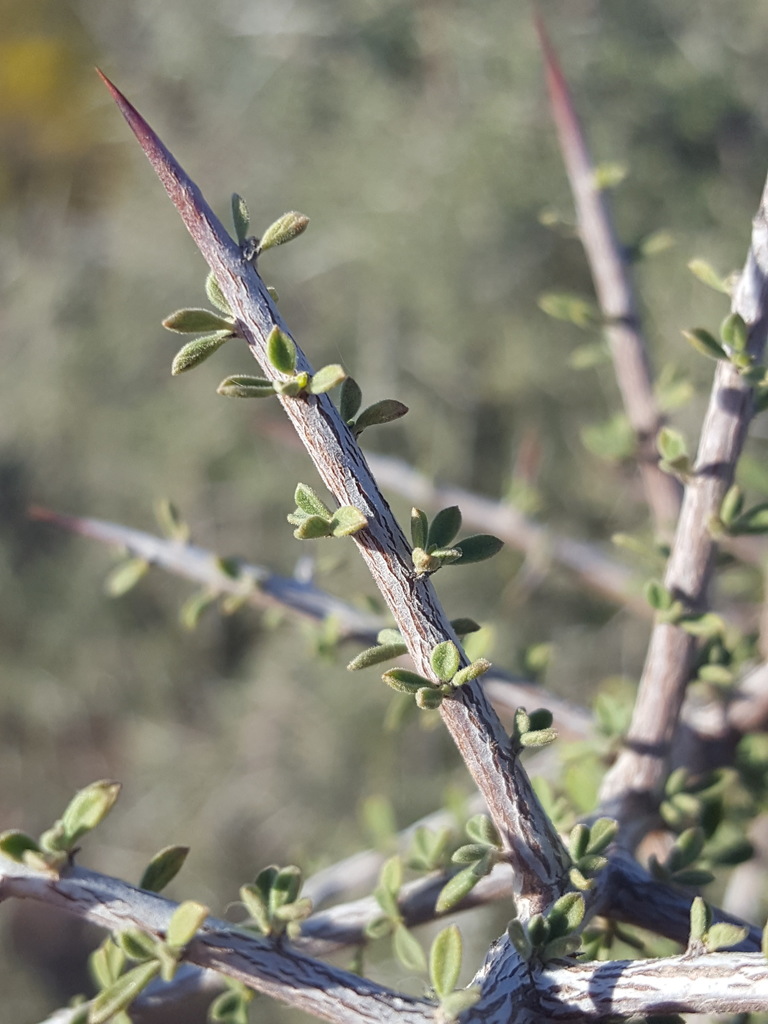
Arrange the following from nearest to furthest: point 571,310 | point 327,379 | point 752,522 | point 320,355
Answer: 1. point 327,379
2. point 752,522
3. point 571,310
4. point 320,355

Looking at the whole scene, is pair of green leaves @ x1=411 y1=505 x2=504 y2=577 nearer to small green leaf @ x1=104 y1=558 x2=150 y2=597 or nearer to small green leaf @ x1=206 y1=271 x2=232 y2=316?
small green leaf @ x1=206 y1=271 x2=232 y2=316

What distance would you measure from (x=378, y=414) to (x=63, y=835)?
6.1 inches

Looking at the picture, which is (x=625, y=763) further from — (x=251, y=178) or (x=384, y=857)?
(x=251, y=178)

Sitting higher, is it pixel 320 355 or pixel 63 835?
pixel 63 835

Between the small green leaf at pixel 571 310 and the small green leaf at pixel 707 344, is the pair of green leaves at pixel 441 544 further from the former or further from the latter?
the small green leaf at pixel 571 310

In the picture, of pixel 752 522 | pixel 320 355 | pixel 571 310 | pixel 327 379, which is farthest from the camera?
pixel 320 355

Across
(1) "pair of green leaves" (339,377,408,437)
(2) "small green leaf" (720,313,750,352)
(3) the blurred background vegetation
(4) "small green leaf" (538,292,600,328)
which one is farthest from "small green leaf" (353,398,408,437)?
(3) the blurred background vegetation

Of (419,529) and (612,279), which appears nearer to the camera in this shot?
(419,529)

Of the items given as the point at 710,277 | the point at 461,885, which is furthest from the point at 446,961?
the point at 710,277

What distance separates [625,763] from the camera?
369 millimetres

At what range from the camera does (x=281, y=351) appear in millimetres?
210

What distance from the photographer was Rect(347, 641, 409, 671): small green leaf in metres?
0.24

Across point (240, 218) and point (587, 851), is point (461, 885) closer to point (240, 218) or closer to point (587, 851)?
point (587, 851)

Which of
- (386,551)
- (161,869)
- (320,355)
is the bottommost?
(320,355)
